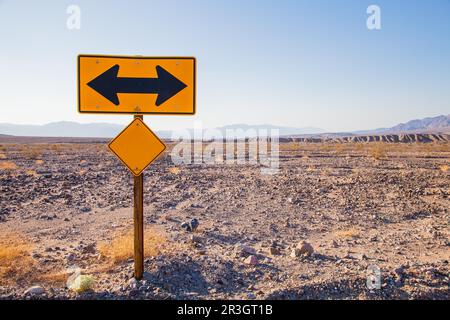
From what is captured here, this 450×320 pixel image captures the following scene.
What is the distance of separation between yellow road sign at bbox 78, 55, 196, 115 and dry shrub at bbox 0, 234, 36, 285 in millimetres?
2248

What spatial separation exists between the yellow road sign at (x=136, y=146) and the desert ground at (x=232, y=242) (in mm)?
1363

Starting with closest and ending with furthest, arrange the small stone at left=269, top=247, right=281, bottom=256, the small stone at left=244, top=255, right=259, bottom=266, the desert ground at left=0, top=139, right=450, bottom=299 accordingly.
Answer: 1. the desert ground at left=0, top=139, right=450, bottom=299
2. the small stone at left=244, top=255, right=259, bottom=266
3. the small stone at left=269, top=247, right=281, bottom=256

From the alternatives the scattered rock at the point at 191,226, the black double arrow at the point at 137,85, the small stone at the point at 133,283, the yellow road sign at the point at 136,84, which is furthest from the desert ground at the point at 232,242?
the black double arrow at the point at 137,85

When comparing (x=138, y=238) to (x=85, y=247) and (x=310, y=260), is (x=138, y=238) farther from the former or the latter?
(x=310, y=260)

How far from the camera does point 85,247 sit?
542cm

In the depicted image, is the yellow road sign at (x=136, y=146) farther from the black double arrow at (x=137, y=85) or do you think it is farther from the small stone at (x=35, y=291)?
the small stone at (x=35, y=291)

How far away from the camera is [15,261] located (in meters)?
4.82

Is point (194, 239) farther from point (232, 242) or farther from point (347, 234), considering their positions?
point (347, 234)

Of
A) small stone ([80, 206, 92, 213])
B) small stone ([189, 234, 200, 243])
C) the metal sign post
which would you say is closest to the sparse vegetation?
small stone ([189, 234, 200, 243])

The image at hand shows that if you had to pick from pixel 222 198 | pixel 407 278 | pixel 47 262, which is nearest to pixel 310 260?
pixel 407 278

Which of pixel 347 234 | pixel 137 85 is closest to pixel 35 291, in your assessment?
pixel 137 85

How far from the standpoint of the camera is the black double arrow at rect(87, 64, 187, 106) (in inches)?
151

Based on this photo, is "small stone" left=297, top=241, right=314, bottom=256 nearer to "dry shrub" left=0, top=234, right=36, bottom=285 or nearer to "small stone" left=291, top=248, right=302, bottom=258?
"small stone" left=291, top=248, right=302, bottom=258
